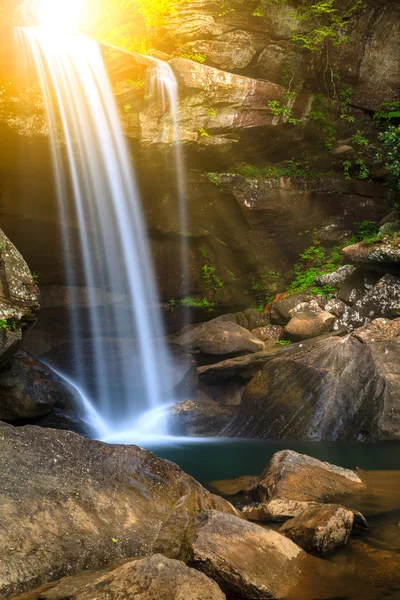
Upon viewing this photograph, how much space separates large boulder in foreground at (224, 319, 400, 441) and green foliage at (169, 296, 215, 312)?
6621 millimetres

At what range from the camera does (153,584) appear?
132 inches

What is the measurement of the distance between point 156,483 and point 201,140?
40.2ft

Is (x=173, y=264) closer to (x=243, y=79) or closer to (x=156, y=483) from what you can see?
(x=243, y=79)

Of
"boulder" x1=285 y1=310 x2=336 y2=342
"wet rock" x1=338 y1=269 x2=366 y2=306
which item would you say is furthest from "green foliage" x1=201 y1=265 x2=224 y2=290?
"wet rock" x1=338 y1=269 x2=366 y2=306

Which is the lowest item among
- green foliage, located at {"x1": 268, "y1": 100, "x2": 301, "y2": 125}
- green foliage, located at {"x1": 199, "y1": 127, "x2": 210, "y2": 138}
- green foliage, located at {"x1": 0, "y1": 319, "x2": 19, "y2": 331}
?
green foliage, located at {"x1": 0, "y1": 319, "x2": 19, "y2": 331}

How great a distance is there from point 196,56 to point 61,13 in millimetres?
9465

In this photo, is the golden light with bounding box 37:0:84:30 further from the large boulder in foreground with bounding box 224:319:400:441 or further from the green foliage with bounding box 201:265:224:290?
the large boulder in foreground with bounding box 224:319:400:441

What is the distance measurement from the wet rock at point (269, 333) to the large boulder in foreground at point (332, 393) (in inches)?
148

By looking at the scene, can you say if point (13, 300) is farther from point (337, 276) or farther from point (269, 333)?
point (337, 276)

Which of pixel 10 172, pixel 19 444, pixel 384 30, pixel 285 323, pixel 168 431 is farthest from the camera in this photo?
pixel 384 30

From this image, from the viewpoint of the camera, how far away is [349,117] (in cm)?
1786

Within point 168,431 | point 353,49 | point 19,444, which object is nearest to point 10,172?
point 168,431

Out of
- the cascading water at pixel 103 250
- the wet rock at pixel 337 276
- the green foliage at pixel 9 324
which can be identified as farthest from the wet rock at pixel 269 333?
the green foliage at pixel 9 324

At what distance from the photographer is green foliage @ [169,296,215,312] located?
1891 cm
